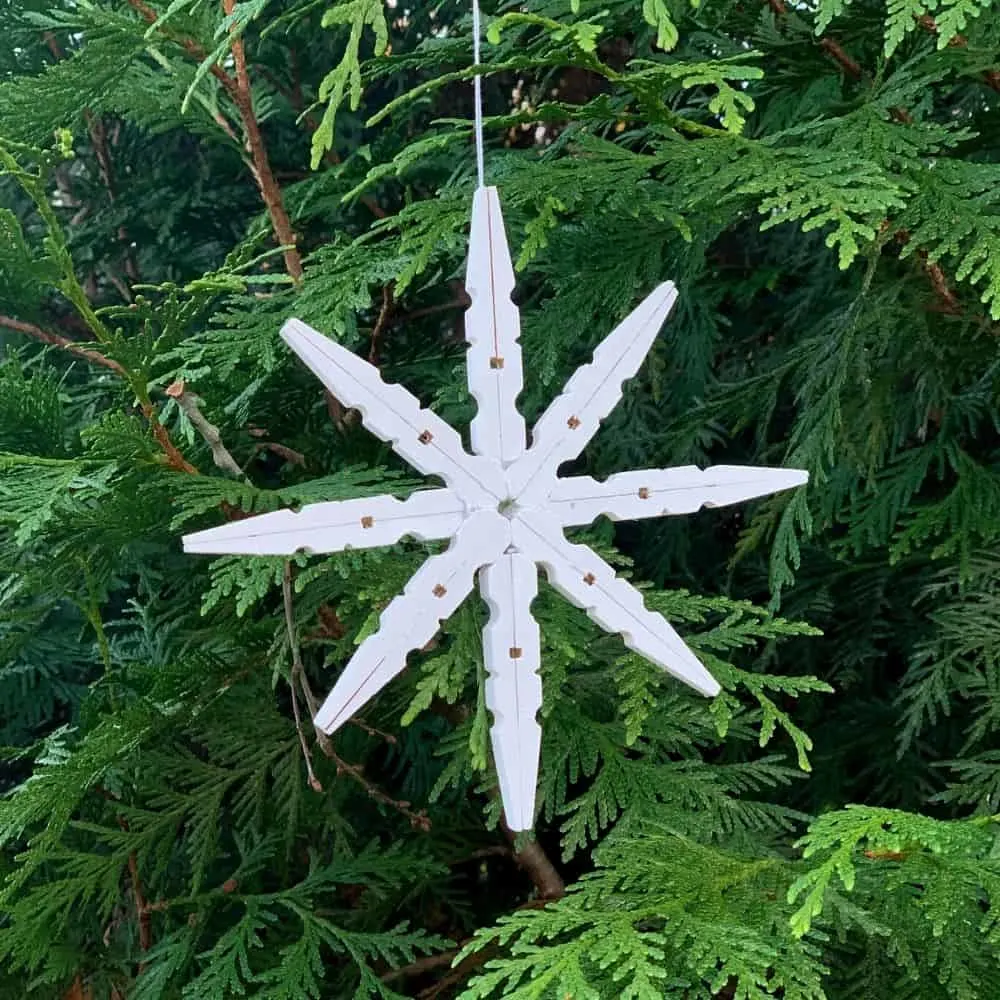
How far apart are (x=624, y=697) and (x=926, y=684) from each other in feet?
0.87

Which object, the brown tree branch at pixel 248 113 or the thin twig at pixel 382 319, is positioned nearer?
the brown tree branch at pixel 248 113

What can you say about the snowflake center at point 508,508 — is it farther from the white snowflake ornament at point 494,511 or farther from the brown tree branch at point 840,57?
the brown tree branch at point 840,57

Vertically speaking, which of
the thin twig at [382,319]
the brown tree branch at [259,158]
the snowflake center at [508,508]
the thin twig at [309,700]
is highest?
the brown tree branch at [259,158]

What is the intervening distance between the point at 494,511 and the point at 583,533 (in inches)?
14.8

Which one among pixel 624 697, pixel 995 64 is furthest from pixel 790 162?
pixel 624 697

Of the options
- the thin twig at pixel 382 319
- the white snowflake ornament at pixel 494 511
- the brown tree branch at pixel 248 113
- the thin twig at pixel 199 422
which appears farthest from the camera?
the thin twig at pixel 382 319

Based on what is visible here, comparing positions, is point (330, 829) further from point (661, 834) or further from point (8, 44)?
point (8, 44)

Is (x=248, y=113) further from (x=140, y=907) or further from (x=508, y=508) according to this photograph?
(x=140, y=907)

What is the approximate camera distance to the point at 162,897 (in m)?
1.06

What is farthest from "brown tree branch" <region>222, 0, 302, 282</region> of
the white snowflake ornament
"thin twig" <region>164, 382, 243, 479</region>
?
the white snowflake ornament

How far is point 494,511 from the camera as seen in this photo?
0.58 meters

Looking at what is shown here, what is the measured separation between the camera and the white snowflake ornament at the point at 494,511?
557 millimetres

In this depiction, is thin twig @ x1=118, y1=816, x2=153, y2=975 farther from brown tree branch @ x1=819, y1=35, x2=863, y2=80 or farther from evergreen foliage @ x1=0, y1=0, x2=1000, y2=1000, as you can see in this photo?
brown tree branch @ x1=819, y1=35, x2=863, y2=80

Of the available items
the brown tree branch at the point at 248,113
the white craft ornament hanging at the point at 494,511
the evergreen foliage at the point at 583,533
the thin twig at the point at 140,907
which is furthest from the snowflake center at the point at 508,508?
the thin twig at the point at 140,907
